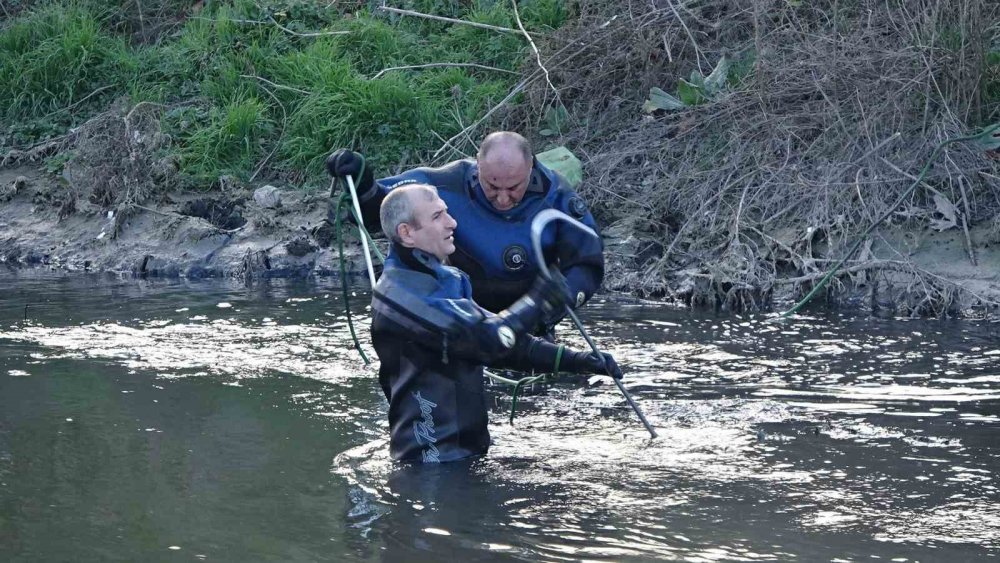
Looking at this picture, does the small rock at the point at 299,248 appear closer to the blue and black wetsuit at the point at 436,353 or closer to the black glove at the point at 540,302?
the blue and black wetsuit at the point at 436,353

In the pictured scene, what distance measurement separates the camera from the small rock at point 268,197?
11.7 metres

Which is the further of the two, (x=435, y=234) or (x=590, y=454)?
(x=590, y=454)

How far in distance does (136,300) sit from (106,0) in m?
5.94

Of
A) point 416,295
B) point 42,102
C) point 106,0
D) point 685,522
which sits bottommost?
point 685,522

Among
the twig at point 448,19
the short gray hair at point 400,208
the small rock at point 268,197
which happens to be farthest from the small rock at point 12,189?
the short gray hair at point 400,208

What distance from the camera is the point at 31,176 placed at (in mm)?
12797

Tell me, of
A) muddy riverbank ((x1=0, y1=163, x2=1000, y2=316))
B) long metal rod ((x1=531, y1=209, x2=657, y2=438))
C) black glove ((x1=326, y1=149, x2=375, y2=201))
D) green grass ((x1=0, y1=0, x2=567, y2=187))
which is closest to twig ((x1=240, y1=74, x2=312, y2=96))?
green grass ((x1=0, y1=0, x2=567, y2=187))

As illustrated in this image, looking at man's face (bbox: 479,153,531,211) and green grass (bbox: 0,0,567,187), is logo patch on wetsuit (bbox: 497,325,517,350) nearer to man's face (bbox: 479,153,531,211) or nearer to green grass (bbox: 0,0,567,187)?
man's face (bbox: 479,153,531,211)

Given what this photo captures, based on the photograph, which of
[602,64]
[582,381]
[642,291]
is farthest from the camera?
[602,64]

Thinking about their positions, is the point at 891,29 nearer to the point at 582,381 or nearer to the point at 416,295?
the point at 582,381

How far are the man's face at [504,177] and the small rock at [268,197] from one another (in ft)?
16.3

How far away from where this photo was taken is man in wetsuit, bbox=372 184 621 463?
17.3 ft

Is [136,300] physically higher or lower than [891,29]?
lower

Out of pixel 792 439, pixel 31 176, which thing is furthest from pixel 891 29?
pixel 31 176
